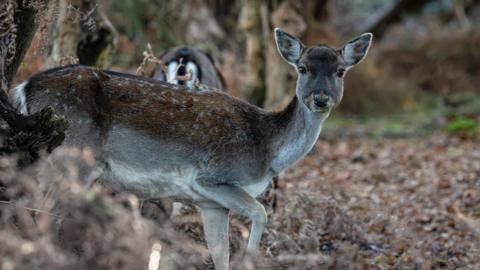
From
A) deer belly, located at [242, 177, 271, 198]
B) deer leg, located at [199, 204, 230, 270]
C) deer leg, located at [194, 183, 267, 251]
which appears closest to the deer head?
deer belly, located at [242, 177, 271, 198]

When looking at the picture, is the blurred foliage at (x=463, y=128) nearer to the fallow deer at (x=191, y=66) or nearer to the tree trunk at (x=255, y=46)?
the tree trunk at (x=255, y=46)

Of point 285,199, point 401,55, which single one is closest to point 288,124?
point 285,199

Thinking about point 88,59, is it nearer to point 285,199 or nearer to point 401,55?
point 285,199

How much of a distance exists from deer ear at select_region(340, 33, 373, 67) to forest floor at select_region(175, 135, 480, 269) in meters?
0.85

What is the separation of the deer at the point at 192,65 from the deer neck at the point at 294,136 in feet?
6.49

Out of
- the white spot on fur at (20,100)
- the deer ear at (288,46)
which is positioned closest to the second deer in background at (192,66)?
the deer ear at (288,46)

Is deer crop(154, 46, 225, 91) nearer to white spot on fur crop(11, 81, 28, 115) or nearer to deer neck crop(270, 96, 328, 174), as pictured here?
deer neck crop(270, 96, 328, 174)

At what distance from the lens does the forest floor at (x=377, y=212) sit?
723cm

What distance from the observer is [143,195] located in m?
6.61

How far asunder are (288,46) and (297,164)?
6704 mm

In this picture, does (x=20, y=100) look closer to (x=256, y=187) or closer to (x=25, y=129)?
(x=25, y=129)

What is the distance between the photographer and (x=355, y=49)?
23.7 feet

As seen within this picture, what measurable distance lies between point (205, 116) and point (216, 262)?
3.73 ft

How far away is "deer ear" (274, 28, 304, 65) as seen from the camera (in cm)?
726
